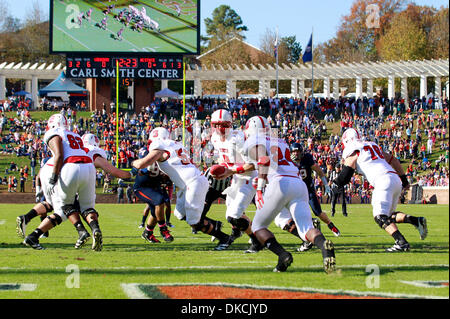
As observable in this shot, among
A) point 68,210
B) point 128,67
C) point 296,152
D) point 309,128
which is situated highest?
point 128,67

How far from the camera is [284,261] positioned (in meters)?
6.98

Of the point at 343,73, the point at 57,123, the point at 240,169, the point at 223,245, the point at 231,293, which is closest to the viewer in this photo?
the point at 231,293

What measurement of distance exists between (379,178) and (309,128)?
28.3 m

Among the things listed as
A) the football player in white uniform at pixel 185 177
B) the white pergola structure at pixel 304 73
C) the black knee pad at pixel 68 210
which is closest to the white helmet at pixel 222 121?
the football player in white uniform at pixel 185 177

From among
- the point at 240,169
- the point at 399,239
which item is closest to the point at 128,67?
the point at 399,239

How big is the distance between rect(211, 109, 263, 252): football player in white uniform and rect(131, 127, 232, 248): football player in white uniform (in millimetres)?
338

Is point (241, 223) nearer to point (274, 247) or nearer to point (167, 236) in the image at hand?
point (167, 236)

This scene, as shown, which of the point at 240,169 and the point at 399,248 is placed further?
the point at 399,248

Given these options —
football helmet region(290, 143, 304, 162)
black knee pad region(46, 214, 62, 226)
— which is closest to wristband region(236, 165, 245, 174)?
black knee pad region(46, 214, 62, 226)

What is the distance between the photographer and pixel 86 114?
1676 inches

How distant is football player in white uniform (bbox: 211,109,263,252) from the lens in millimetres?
9258

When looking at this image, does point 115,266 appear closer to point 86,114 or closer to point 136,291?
point 136,291

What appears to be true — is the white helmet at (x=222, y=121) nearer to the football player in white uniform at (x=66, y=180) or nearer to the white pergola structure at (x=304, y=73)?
the football player in white uniform at (x=66, y=180)

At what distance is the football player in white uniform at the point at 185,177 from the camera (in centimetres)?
940
